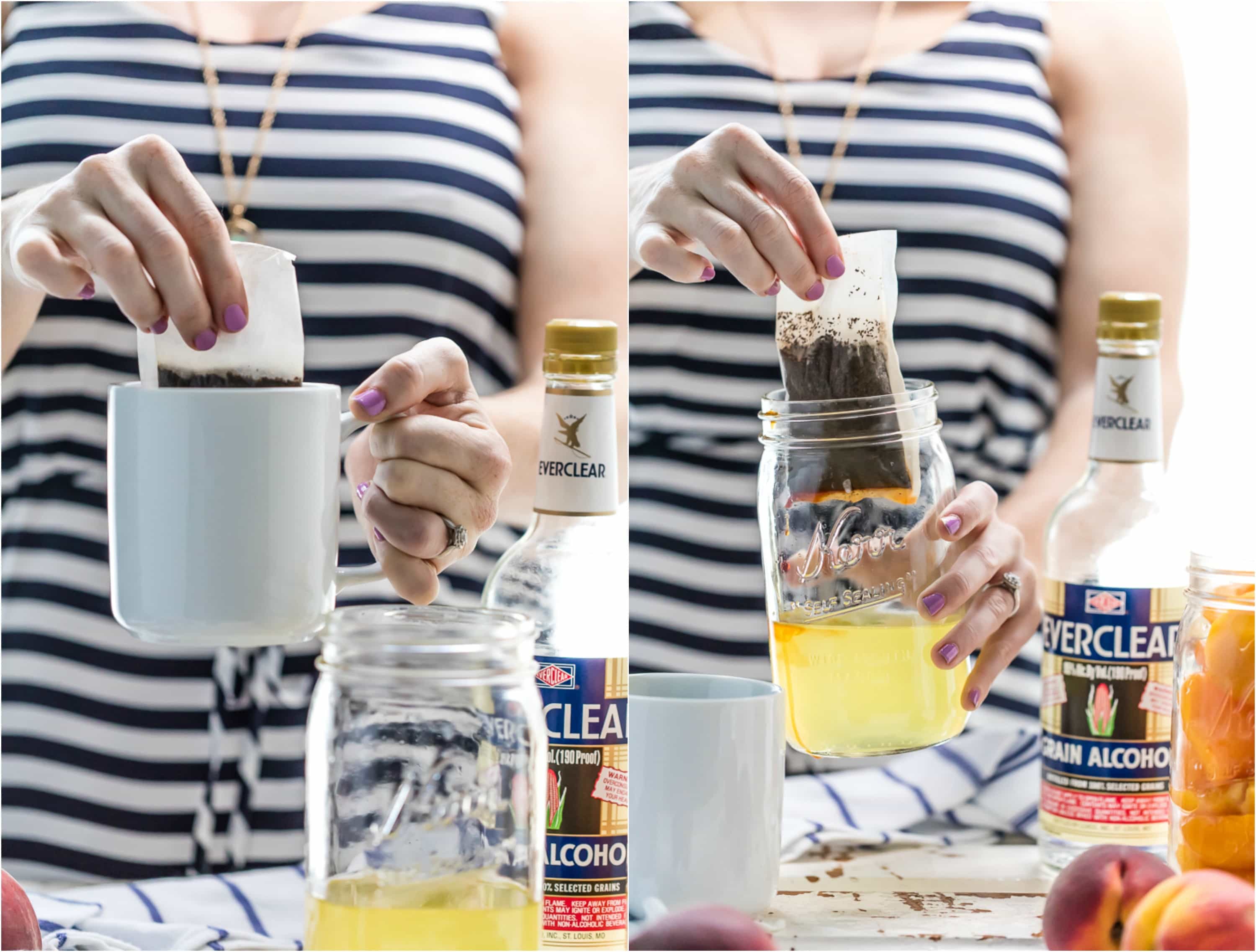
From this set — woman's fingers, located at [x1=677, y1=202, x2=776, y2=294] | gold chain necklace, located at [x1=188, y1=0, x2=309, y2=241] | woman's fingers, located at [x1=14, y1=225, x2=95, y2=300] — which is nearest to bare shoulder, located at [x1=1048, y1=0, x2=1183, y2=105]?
woman's fingers, located at [x1=677, y1=202, x2=776, y2=294]

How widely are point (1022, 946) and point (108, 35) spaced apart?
0.68 meters

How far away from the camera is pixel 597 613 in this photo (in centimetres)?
67

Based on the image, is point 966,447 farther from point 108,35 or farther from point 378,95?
point 108,35

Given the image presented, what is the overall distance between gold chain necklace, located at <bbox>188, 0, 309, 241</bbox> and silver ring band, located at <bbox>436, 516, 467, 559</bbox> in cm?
18

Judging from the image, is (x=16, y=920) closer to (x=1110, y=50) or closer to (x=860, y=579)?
(x=860, y=579)

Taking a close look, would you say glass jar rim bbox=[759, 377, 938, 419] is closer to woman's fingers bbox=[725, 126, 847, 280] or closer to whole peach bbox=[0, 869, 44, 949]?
woman's fingers bbox=[725, 126, 847, 280]

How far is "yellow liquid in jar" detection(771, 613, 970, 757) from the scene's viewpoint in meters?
0.66

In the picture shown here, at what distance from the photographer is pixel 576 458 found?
25.7 inches

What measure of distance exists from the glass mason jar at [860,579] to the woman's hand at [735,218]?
75 mm

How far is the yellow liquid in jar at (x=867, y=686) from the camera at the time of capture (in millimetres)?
663

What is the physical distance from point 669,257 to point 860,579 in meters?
0.20

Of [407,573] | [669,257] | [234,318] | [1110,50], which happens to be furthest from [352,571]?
[1110,50]

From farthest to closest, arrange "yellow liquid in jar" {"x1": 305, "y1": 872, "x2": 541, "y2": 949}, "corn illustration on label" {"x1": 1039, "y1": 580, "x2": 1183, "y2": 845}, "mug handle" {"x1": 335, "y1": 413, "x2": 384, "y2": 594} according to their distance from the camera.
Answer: "corn illustration on label" {"x1": 1039, "y1": 580, "x2": 1183, "y2": 845}, "mug handle" {"x1": 335, "y1": 413, "x2": 384, "y2": 594}, "yellow liquid in jar" {"x1": 305, "y1": 872, "x2": 541, "y2": 949}

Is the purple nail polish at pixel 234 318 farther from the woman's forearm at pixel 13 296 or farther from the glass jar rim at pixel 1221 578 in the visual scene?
the glass jar rim at pixel 1221 578
